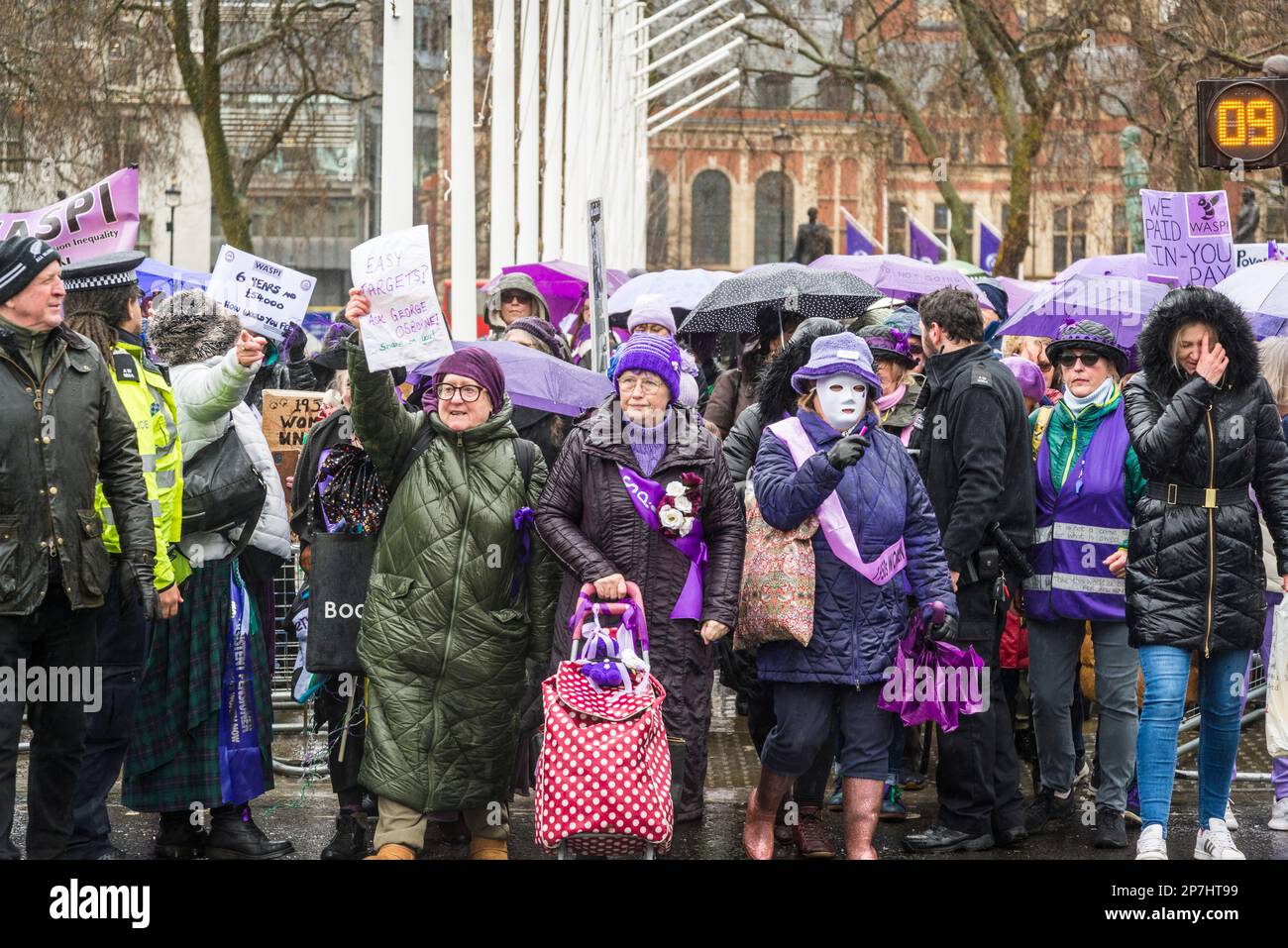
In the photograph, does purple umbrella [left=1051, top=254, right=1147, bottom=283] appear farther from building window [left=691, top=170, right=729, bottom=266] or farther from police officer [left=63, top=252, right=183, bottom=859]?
building window [left=691, top=170, right=729, bottom=266]

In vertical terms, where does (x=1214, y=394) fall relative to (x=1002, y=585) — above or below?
above

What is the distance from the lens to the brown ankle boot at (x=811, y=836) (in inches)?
281

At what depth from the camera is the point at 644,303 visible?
8.84 m

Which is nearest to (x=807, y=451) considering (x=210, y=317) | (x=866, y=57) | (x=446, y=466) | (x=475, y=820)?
(x=446, y=466)

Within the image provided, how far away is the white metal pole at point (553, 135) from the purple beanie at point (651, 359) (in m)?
11.8

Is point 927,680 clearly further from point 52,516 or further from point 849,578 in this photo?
point 52,516

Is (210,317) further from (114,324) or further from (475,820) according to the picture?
(475,820)

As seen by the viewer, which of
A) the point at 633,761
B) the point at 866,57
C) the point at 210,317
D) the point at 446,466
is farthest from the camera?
the point at 866,57

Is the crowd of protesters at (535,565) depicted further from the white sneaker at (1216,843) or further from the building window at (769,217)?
the building window at (769,217)

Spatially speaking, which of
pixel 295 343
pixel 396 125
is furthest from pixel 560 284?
pixel 396 125

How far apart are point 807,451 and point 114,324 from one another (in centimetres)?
260

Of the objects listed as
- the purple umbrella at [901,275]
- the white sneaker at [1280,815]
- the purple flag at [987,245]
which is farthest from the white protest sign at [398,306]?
the purple flag at [987,245]

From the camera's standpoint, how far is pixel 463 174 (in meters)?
12.0

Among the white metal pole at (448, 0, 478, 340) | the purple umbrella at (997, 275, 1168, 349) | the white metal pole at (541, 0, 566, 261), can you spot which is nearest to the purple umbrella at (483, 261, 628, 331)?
the white metal pole at (448, 0, 478, 340)
